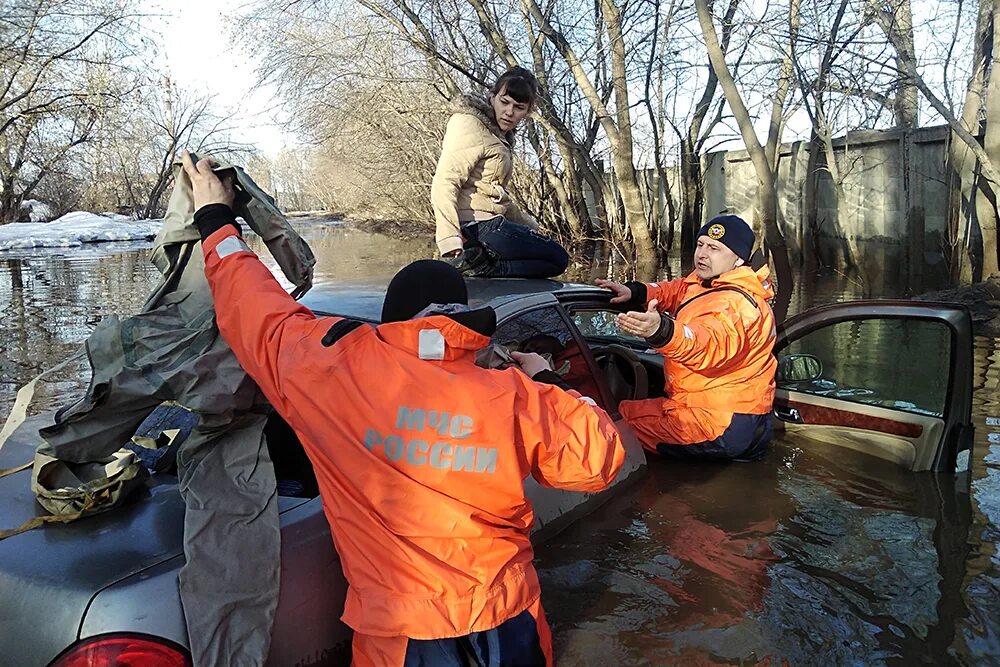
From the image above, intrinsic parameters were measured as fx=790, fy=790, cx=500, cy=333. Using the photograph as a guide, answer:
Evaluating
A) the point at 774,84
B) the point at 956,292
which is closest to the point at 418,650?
the point at 956,292

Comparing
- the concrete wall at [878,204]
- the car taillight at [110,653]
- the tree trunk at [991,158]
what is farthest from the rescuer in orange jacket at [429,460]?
the concrete wall at [878,204]

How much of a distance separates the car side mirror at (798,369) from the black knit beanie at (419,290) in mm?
3559

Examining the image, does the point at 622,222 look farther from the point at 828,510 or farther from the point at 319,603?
the point at 319,603

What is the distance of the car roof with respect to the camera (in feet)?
10.6

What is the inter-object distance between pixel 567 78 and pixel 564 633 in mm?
13790

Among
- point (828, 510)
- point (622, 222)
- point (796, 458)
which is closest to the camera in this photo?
point (828, 510)

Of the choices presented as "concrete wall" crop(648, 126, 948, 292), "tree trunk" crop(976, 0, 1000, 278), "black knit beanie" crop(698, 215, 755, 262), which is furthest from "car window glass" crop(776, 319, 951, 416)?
"concrete wall" crop(648, 126, 948, 292)

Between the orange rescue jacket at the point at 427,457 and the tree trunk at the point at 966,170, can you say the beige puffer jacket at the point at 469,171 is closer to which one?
the orange rescue jacket at the point at 427,457

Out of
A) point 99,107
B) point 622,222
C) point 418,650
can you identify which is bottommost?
A: point 418,650

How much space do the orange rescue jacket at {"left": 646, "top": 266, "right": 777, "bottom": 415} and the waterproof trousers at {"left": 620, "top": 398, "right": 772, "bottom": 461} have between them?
0.05 meters

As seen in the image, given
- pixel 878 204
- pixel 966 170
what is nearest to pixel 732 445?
pixel 966 170

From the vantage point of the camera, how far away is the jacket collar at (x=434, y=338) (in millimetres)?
1985

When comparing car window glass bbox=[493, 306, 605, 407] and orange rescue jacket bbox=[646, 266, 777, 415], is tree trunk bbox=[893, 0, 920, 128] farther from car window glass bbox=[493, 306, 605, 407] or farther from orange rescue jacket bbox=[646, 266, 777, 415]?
car window glass bbox=[493, 306, 605, 407]

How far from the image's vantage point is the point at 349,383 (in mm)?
2010
